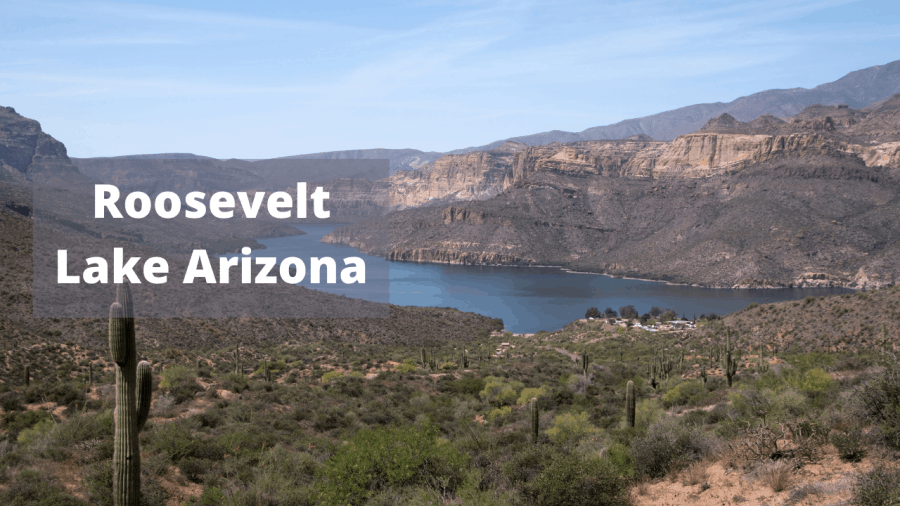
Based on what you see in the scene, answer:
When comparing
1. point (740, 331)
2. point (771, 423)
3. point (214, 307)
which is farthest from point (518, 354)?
point (771, 423)

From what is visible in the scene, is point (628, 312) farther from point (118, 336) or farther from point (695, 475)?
point (118, 336)

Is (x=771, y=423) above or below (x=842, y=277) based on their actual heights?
above

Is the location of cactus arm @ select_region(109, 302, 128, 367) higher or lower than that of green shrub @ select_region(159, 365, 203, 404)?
higher

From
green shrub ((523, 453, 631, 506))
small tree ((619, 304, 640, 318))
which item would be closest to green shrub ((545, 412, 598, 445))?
green shrub ((523, 453, 631, 506))

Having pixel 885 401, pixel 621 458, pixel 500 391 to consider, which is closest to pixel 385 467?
pixel 621 458

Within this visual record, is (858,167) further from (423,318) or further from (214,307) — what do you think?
(214,307)

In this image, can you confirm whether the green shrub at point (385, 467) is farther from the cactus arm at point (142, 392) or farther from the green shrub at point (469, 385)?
the green shrub at point (469, 385)

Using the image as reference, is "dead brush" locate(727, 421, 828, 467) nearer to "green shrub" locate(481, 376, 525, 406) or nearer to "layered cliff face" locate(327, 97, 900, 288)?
"green shrub" locate(481, 376, 525, 406)
